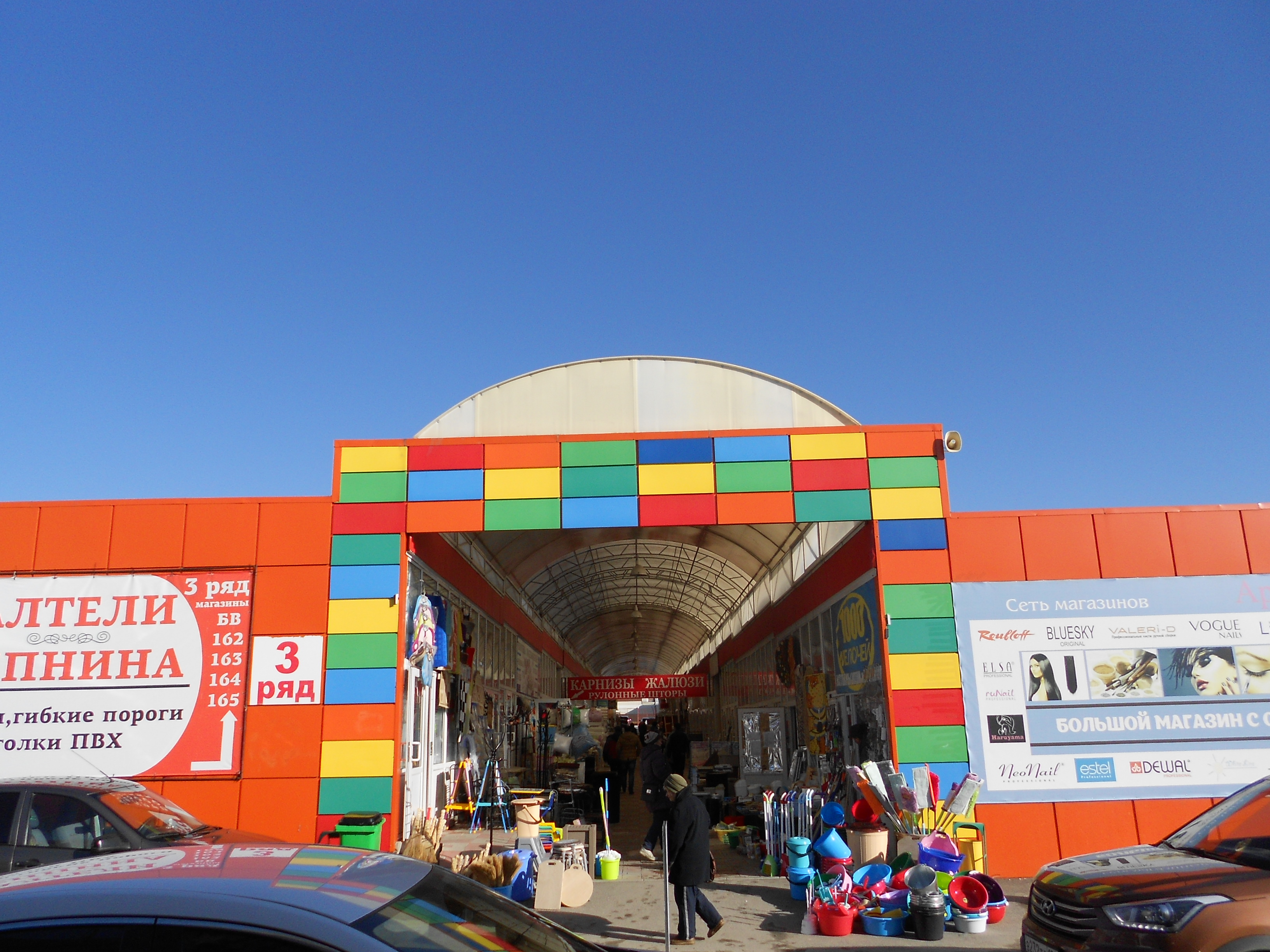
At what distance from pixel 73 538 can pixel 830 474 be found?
32.0 ft

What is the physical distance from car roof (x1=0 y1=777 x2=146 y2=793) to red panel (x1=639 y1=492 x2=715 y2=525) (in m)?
6.38

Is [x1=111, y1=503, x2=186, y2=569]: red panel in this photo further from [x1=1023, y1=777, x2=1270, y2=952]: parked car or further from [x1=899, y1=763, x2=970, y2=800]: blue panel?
[x1=1023, y1=777, x2=1270, y2=952]: parked car

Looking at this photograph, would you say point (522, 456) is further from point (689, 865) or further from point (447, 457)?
point (689, 865)

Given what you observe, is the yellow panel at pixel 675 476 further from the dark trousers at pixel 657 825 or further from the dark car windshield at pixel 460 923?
the dark car windshield at pixel 460 923

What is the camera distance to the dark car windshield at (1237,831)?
215 inches

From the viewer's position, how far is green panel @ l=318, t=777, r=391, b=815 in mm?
10953

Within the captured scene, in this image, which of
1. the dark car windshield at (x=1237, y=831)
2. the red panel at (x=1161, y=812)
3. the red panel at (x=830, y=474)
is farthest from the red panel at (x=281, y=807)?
the red panel at (x=1161, y=812)

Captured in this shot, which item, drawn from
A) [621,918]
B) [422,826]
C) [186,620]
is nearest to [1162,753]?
[621,918]

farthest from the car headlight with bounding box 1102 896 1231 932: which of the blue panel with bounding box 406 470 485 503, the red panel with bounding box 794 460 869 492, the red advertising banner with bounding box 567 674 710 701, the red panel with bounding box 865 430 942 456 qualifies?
the red advertising banner with bounding box 567 674 710 701

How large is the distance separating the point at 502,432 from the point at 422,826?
5.34 metres

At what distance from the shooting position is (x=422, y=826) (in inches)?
448

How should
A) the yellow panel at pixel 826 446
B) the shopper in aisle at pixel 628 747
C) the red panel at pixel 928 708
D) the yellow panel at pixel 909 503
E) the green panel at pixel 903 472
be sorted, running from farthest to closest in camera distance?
the shopper in aisle at pixel 628 747 < the yellow panel at pixel 826 446 < the green panel at pixel 903 472 < the yellow panel at pixel 909 503 < the red panel at pixel 928 708

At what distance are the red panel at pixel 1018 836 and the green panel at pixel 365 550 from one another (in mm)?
7747

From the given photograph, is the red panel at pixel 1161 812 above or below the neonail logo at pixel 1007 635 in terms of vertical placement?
below
